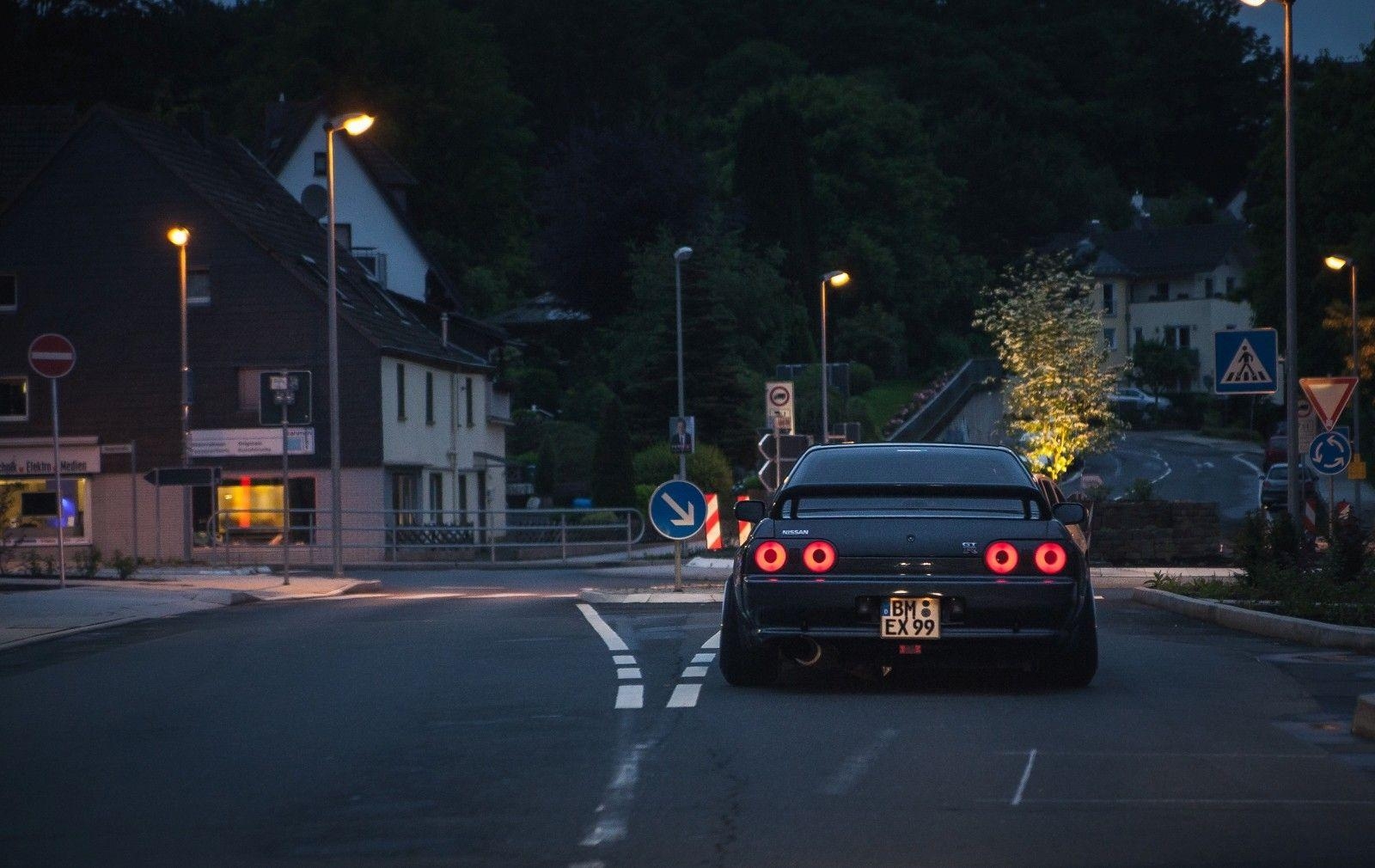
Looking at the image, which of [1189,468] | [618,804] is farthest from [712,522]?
[1189,468]

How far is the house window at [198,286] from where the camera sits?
53.0m

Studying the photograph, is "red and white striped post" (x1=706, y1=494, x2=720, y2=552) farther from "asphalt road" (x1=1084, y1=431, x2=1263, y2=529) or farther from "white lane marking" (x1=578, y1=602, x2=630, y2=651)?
"asphalt road" (x1=1084, y1=431, x2=1263, y2=529)

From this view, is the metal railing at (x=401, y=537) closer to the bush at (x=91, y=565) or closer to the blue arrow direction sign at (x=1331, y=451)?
the bush at (x=91, y=565)

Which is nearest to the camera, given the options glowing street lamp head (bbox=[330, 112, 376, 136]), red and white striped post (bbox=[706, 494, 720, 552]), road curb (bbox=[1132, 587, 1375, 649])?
road curb (bbox=[1132, 587, 1375, 649])

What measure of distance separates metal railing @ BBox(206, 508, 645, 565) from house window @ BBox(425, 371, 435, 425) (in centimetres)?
601

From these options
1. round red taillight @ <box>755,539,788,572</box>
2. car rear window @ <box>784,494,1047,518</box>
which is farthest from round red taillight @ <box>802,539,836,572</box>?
car rear window @ <box>784,494,1047,518</box>

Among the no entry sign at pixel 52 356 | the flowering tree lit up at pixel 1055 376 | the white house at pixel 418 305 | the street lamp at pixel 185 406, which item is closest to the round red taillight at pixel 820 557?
the no entry sign at pixel 52 356

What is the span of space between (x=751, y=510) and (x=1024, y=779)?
456 cm

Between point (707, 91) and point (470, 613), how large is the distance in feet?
311

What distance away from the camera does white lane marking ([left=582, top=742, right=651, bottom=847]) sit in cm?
750

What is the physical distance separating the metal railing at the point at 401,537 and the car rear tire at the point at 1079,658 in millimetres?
32193

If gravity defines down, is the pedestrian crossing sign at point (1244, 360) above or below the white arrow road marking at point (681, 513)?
above

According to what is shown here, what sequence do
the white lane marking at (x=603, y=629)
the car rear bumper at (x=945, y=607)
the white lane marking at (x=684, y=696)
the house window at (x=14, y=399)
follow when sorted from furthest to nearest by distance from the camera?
1. the house window at (x=14, y=399)
2. the white lane marking at (x=603, y=629)
3. the car rear bumper at (x=945, y=607)
4. the white lane marking at (x=684, y=696)

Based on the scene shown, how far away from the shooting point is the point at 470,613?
68.9ft
